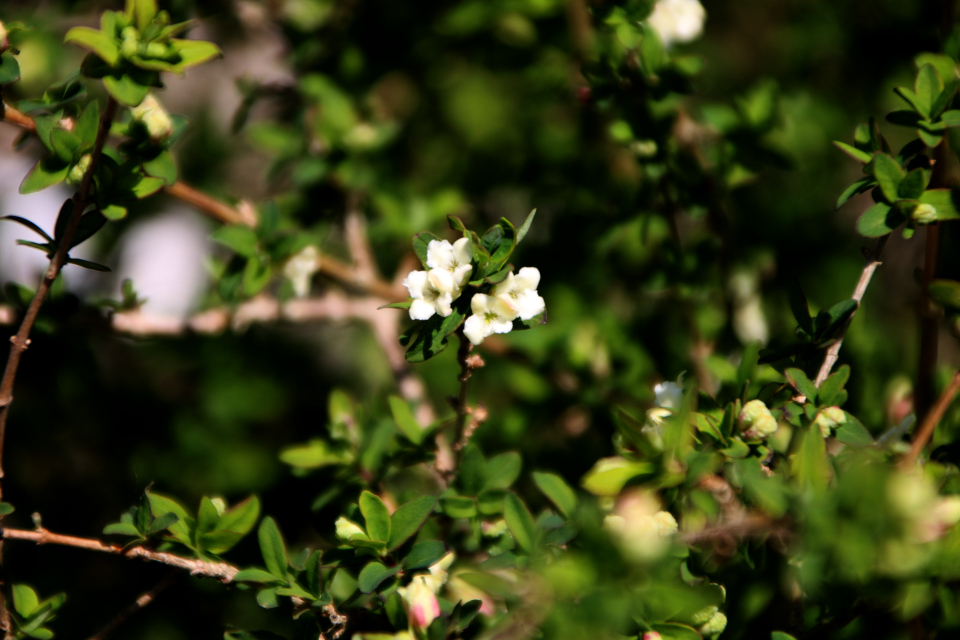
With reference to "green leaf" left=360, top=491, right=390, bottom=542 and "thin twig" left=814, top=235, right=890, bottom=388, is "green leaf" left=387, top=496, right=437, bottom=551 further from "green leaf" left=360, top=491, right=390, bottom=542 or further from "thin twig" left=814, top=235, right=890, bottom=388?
"thin twig" left=814, top=235, right=890, bottom=388

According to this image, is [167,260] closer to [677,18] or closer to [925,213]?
[677,18]

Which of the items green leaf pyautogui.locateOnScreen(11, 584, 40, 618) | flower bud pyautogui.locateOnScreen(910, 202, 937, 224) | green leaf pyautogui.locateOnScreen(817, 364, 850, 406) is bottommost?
green leaf pyautogui.locateOnScreen(11, 584, 40, 618)

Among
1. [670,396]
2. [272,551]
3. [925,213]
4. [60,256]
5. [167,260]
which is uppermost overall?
[925,213]

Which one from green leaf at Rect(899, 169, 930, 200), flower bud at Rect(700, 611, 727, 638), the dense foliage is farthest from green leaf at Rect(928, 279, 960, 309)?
flower bud at Rect(700, 611, 727, 638)

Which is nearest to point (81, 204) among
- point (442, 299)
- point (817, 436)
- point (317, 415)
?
point (442, 299)

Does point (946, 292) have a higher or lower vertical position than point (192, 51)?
lower

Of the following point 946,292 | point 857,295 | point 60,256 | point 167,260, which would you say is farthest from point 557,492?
point 167,260
